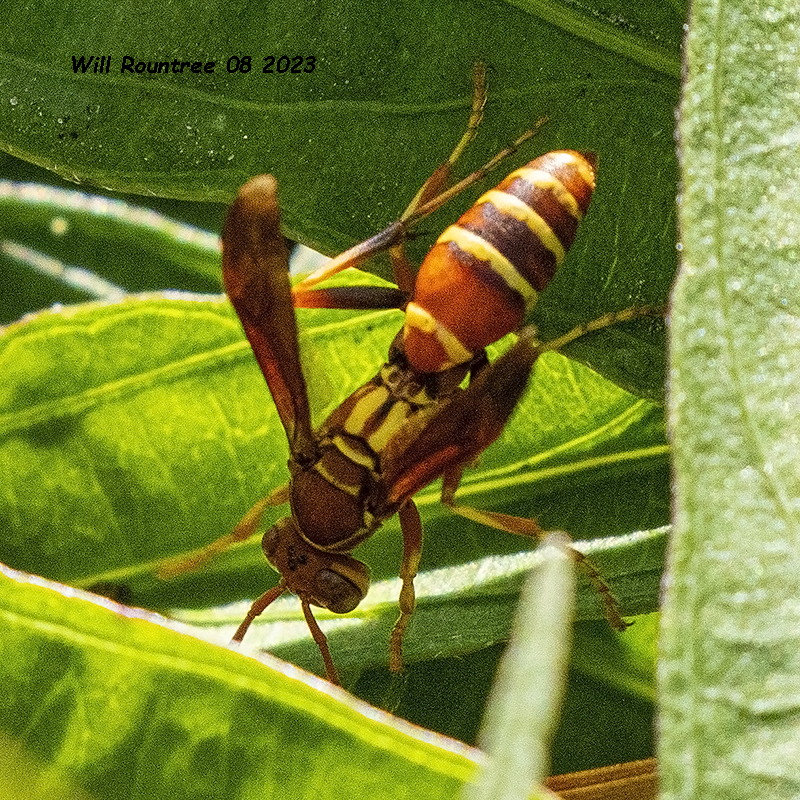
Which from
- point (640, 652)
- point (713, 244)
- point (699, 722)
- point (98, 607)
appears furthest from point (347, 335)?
point (699, 722)

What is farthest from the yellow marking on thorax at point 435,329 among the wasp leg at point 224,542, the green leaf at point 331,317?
the wasp leg at point 224,542

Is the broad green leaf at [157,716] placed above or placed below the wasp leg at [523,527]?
below

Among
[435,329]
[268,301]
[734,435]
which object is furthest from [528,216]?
[734,435]

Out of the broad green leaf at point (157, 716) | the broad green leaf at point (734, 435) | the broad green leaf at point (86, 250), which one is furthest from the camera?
the broad green leaf at point (86, 250)

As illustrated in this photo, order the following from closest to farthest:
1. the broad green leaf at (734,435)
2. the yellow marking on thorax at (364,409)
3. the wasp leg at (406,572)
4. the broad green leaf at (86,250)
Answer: the broad green leaf at (734,435) → the wasp leg at (406,572) → the yellow marking on thorax at (364,409) → the broad green leaf at (86,250)

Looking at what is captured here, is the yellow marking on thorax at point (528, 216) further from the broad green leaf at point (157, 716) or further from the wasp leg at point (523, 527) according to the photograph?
the broad green leaf at point (157, 716)

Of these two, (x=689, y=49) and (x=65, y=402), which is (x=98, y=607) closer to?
(x=689, y=49)
